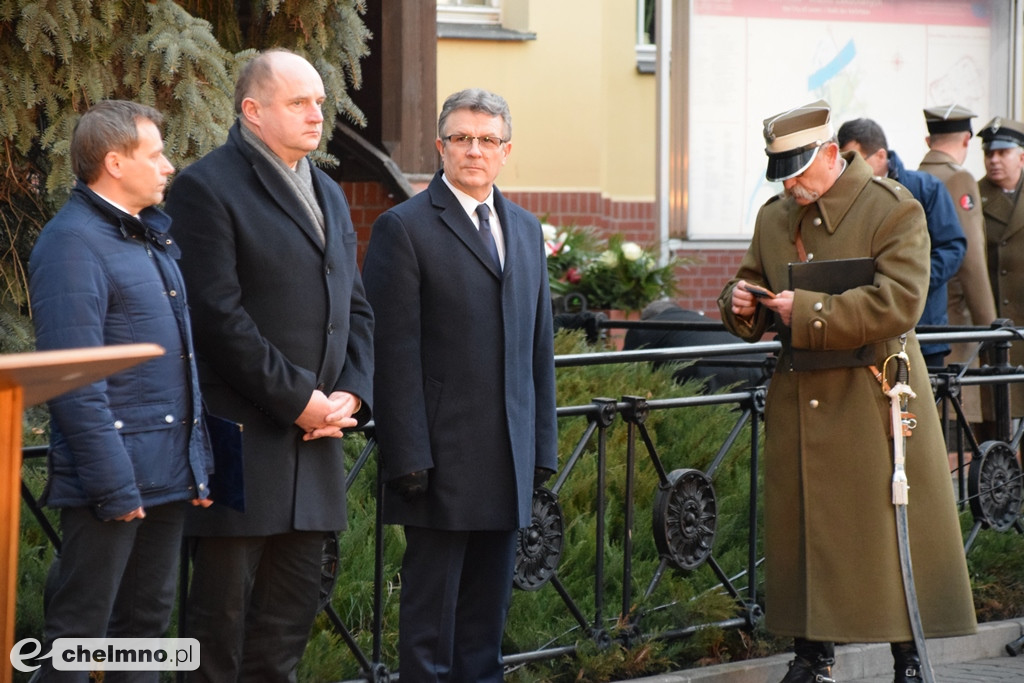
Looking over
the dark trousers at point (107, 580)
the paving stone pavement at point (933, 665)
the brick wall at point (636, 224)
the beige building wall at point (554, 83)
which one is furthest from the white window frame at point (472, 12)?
the dark trousers at point (107, 580)

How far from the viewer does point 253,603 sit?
13.2ft

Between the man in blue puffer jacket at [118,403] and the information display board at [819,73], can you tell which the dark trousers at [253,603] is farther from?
the information display board at [819,73]

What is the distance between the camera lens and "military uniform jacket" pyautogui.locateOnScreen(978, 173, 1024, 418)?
802 centimetres

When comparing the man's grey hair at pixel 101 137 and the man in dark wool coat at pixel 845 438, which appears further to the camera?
the man in dark wool coat at pixel 845 438

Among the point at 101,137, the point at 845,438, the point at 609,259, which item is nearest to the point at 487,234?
the point at 101,137

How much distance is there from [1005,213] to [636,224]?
15.9 ft

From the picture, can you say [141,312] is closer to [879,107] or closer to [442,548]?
[442,548]

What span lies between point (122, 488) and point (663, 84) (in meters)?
7.80

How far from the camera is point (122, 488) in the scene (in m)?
3.48

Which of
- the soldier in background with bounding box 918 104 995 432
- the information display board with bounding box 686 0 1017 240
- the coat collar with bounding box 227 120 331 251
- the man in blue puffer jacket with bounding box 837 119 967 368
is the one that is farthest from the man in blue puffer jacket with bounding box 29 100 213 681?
the information display board with bounding box 686 0 1017 240

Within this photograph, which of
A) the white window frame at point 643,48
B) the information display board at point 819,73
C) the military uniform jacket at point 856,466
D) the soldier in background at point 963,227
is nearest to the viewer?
the military uniform jacket at point 856,466

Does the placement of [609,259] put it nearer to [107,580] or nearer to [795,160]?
[795,160]

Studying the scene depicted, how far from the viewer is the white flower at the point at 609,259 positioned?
32.4 feet

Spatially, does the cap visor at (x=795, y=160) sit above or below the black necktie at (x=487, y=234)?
above
